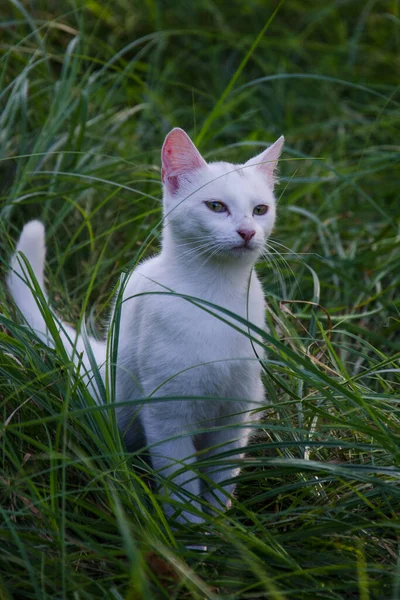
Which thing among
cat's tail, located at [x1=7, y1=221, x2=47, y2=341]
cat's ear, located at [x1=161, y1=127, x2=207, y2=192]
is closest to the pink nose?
cat's ear, located at [x1=161, y1=127, x2=207, y2=192]

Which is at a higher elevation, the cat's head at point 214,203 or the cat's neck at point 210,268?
the cat's head at point 214,203

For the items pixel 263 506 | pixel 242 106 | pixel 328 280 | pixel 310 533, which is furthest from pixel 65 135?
pixel 310 533

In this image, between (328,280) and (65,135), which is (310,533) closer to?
(328,280)

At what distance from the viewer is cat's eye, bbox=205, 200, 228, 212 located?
1896 mm

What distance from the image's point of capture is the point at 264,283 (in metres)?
3.01

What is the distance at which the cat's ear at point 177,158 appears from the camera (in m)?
1.97

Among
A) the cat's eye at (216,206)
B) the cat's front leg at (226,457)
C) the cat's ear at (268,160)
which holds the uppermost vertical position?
the cat's ear at (268,160)

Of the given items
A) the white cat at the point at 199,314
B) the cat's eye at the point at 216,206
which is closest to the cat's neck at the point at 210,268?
the white cat at the point at 199,314

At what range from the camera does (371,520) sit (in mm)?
1620

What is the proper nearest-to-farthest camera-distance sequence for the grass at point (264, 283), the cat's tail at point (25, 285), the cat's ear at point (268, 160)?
the grass at point (264, 283), the cat's ear at point (268, 160), the cat's tail at point (25, 285)

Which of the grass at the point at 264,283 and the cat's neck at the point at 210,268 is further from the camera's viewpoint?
the cat's neck at the point at 210,268

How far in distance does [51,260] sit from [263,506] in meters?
1.34

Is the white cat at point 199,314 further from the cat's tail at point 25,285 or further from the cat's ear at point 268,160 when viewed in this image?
the cat's tail at point 25,285

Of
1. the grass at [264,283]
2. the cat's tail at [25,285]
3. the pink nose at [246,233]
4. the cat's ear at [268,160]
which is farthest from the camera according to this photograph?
the cat's tail at [25,285]
